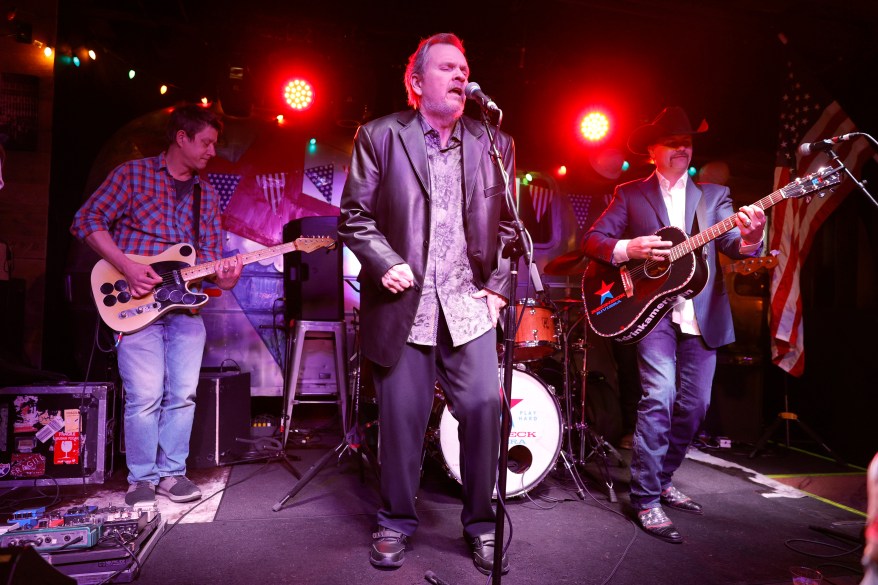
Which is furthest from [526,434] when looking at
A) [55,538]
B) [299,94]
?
[299,94]

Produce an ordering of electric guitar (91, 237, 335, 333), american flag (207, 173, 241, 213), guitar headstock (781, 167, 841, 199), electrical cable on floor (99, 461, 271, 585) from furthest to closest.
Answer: american flag (207, 173, 241, 213) < electric guitar (91, 237, 335, 333) < guitar headstock (781, 167, 841, 199) < electrical cable on floor (99, 461, 271, 585)

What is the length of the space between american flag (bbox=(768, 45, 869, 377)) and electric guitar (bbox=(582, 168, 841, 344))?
302 centimetres

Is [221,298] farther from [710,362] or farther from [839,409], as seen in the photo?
[839,409]

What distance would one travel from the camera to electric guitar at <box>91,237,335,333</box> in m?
3.71

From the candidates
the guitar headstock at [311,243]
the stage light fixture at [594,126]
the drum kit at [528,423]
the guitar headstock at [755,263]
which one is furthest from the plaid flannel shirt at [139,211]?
the stage light fixture at [594,126]

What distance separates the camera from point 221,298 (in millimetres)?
6445

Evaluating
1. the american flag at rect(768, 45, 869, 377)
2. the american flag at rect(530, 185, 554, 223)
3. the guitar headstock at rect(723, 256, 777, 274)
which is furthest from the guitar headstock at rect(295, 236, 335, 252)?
the american flag at rect(768, 45, 869, 377)

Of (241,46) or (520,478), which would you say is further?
(241,46)

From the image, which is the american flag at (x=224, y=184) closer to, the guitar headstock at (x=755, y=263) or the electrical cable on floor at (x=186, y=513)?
the electrical cable on floor at (x=186, y=513)

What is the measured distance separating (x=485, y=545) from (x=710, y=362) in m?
1.89

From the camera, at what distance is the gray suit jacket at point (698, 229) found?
350cm

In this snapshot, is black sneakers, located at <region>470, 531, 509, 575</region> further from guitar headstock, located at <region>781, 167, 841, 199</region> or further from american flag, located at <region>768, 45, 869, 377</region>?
american flag, located at <region>768, 45, 869, 377</region>

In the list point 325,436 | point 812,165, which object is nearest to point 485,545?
point 325,436

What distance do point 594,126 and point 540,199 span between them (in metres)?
1.13
